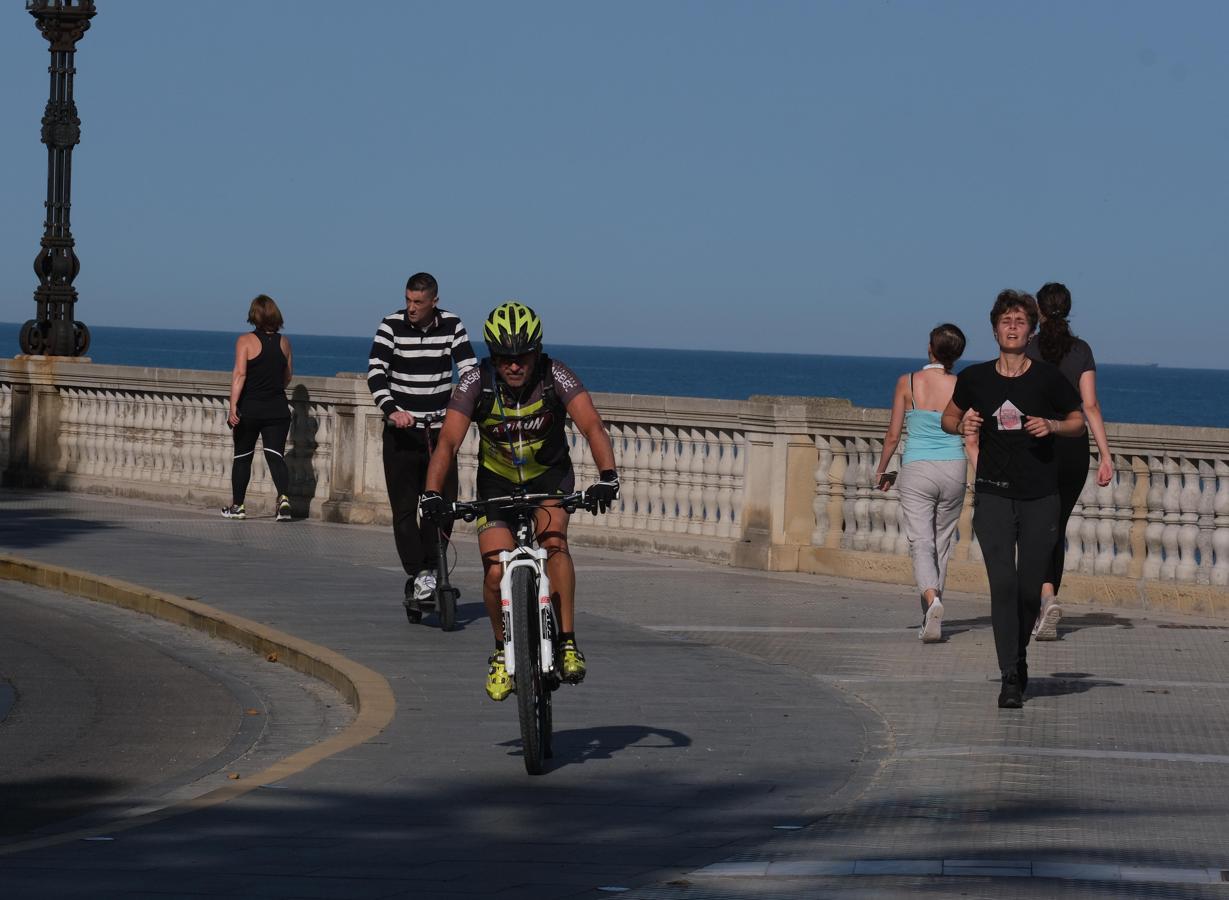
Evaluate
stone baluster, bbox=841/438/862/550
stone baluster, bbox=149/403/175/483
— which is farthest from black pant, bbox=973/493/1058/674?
stone baluster, bbox=149/403/175/483

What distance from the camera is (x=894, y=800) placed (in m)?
7.35

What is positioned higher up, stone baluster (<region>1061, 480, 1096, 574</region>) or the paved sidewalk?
stone baluster (<region>1061, 480, 1096, 574</region>)

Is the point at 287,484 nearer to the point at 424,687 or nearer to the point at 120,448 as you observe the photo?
the point at 120,448

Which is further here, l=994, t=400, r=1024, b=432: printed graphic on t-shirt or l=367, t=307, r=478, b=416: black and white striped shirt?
l=367, t=307, r=478, b=416: black and white striped shirt

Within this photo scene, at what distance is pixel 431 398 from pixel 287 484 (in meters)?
7.02

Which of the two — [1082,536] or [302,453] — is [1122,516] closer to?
[1082,536]

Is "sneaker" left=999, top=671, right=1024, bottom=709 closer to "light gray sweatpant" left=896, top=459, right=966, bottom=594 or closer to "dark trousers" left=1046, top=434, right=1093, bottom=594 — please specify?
"dark trousers" left=1046, top=434, right=1093, bottom=594

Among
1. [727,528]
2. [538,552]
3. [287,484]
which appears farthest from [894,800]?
[287,484]

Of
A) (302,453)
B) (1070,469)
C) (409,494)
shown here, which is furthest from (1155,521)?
(302,453)

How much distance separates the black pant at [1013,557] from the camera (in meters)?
9.50

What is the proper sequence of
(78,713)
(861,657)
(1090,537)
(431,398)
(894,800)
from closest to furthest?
1. (894,800)
2. (78,713)
3. (861,657)
4. (431,398)
5. (1090,537)

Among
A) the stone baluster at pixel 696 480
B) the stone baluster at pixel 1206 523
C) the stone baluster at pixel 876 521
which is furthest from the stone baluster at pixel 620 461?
the stone baluster at pixel 1206 523

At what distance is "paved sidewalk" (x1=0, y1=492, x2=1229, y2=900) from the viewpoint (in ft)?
20.2

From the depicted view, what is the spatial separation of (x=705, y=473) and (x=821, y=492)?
1232 millimetres
